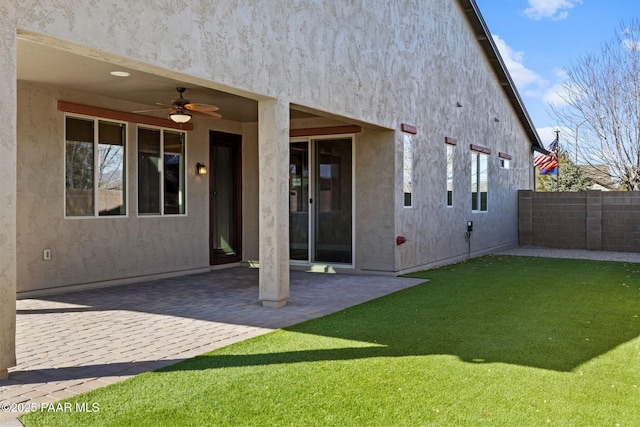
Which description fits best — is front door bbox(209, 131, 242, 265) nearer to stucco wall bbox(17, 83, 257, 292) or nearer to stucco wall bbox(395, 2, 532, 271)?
stucco wall bbox(17, 83, 257, 292)

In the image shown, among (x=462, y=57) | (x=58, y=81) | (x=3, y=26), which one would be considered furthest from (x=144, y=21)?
(x=462, y=57)

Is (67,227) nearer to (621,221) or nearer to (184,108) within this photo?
(184,108)

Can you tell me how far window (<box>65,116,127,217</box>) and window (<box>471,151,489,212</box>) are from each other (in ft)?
27.2

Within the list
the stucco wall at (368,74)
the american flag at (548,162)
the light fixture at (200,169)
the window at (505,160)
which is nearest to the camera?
the stucco wall at (368,74)

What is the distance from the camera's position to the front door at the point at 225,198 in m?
10.3

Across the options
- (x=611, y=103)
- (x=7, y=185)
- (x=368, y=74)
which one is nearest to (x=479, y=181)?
(x=368, y=74)

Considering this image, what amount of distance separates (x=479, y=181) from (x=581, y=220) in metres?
3.80

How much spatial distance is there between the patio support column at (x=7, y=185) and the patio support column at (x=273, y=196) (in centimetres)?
302

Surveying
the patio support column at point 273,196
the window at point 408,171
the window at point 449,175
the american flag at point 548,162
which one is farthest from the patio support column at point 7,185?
the american flag at point 548,162

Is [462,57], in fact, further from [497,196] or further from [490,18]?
[490,18]

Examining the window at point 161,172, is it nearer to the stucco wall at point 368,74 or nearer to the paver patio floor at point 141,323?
the stucco wall at point 368,74

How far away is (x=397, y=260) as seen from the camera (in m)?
9.52

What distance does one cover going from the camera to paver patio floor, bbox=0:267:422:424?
13.1 ft

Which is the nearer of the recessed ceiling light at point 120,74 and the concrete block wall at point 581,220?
the recessed ceiling light at point 120,74
